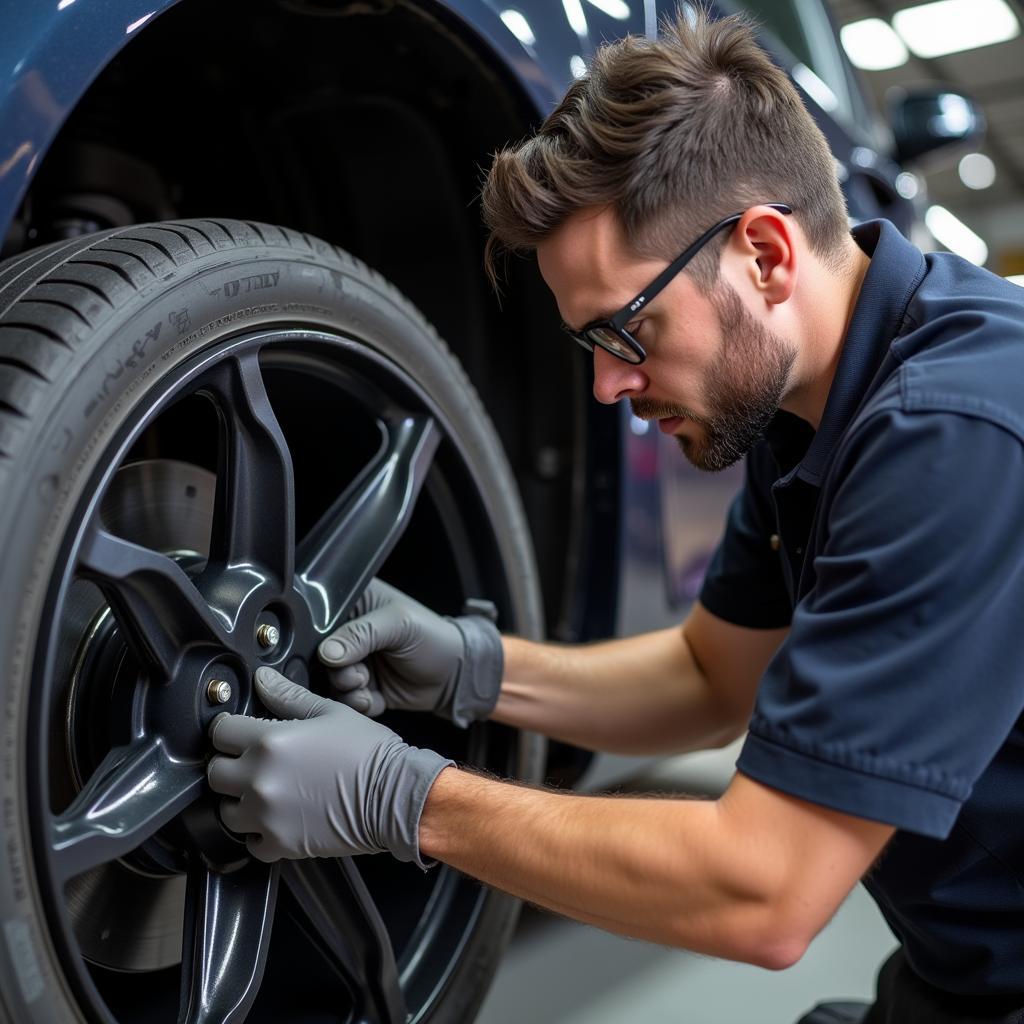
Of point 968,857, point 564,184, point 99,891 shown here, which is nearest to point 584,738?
point 968,857

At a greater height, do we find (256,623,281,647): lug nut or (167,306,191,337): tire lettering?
(167,306,191,337): tire lettering

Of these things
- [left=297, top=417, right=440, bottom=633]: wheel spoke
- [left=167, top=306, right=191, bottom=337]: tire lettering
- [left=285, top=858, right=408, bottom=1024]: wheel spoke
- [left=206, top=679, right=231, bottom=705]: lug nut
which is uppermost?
[left=167, top=306, right=191, bottom=337]: tire lettering

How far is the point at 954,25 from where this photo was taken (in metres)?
9.37

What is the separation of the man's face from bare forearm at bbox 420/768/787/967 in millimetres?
380

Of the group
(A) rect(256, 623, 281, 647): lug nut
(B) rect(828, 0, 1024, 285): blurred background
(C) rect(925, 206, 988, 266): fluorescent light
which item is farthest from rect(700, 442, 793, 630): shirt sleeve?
(C) rect(925, 206, 988, 266): fluorescent light

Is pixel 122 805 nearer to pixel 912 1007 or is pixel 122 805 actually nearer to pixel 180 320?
pixel 180 320

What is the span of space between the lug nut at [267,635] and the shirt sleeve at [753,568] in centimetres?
61

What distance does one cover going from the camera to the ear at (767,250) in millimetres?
1021

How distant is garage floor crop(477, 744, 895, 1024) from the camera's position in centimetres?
153

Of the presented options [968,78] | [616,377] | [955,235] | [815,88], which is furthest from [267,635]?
[955,235]

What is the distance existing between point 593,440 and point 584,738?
0.39 metres

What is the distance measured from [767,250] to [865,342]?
134mm

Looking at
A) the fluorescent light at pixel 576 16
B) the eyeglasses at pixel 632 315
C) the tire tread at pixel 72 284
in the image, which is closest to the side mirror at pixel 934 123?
the fluorescent light at pixel 576 16

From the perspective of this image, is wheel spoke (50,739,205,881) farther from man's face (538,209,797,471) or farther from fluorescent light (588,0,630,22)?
fluorescent light (588,0,630,22)
